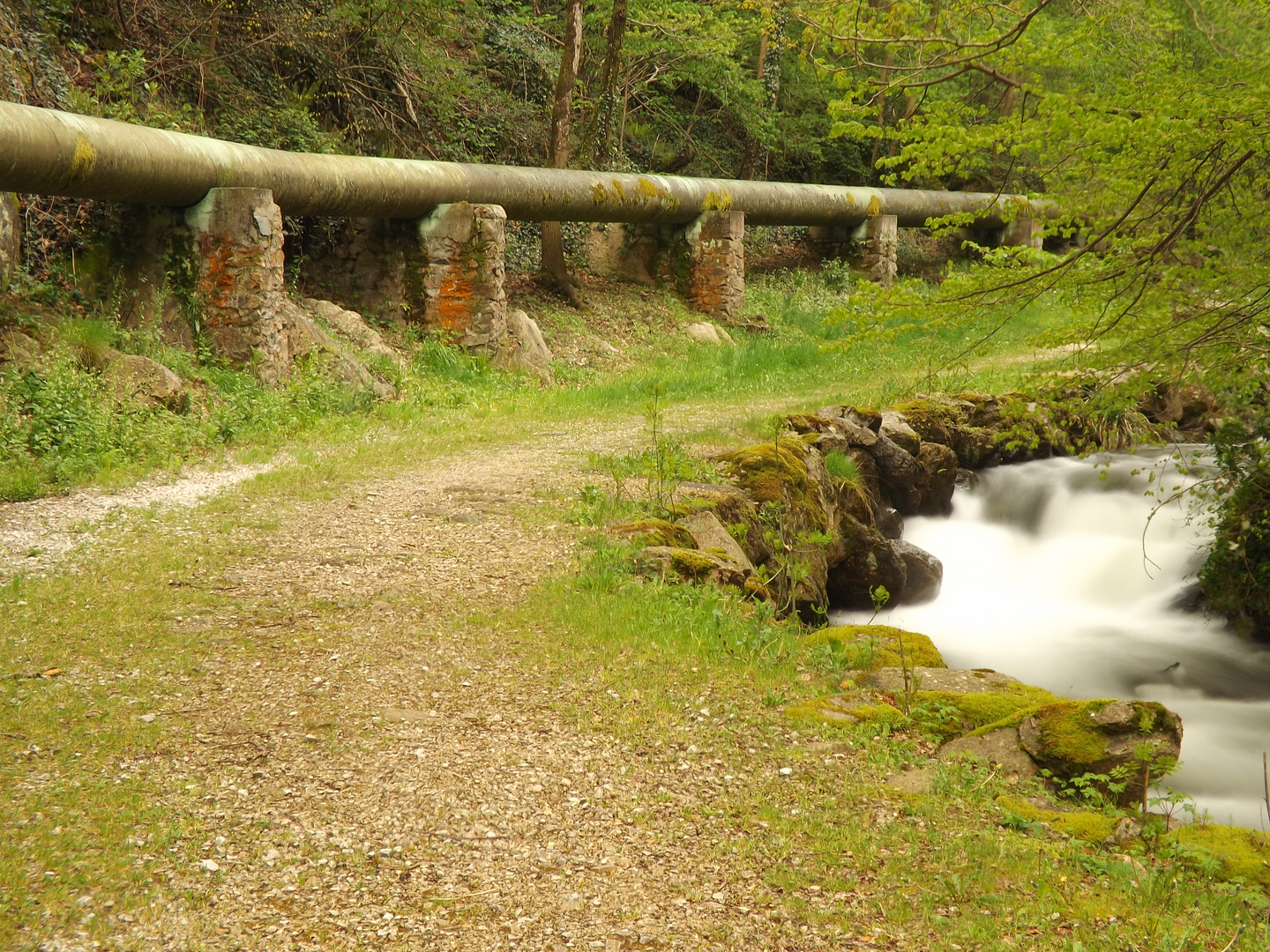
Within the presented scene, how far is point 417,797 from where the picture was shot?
3.36 metres

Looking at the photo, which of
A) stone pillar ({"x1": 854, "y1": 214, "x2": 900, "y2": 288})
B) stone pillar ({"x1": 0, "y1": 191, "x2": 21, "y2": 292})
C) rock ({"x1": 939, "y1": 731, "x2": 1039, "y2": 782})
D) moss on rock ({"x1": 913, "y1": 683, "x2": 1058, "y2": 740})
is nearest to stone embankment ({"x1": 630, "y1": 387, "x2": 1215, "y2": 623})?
moss on rock ({"x1": 913, "y1": 683, "x2": 1058, "y2": 740})

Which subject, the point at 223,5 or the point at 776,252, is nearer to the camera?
the point at 223,5

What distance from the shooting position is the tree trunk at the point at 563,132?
13289 mm

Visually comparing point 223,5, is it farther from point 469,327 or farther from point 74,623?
point 74,623

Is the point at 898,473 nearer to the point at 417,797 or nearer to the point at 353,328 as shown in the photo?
the point at 353,328

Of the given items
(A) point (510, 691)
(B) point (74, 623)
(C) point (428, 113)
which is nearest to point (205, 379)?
(B) point (74, 623)

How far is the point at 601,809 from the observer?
3373mm

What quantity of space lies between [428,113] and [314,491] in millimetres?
10078

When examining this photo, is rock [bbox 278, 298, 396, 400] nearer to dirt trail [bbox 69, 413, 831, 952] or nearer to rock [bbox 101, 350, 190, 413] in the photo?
rock [bbox 101, 350, 190, 413]

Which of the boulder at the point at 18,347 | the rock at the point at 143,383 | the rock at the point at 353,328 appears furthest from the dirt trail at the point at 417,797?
the rock at the point at 353,328

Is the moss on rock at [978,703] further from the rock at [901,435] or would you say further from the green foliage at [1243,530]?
the rock at [901,435]

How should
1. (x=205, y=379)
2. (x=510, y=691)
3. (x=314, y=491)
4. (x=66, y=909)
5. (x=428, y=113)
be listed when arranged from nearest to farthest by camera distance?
(x=66, y=909) < (x=510, y=691) < (x=314, y=491) < (x=205, y=379) < (x=428, y=113)

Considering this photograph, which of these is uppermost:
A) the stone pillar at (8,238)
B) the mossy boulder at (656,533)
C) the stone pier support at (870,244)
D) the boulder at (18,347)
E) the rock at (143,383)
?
the stone pier support at (870,244)

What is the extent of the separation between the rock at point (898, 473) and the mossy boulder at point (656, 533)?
382cm
